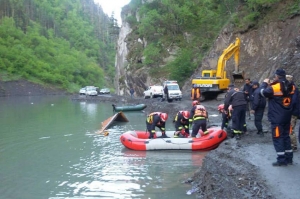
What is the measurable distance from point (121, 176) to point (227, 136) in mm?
4420

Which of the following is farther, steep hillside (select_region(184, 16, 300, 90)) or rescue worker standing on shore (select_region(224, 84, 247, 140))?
steep hillside (select_region(184, 16, 300, 90))

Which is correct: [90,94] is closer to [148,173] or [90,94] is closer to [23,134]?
[23,134]

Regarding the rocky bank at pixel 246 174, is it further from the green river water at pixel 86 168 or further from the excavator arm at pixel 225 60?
the excavator arm at pixel 225 60

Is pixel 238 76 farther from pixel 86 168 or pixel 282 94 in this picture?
pixel 282 94

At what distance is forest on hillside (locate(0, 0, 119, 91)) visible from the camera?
81.7 meters

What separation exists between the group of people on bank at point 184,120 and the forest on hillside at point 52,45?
62553 mm

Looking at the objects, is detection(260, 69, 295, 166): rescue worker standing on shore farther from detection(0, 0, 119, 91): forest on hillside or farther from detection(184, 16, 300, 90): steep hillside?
detection(0, 0, 119, 91): forest on hillside

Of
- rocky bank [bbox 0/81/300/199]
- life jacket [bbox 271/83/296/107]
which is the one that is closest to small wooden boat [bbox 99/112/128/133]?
rocky bank [bbox 0/81/300/199]

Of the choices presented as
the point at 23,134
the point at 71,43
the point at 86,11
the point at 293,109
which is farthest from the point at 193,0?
the point at 86,11

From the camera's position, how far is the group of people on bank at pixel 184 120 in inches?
499

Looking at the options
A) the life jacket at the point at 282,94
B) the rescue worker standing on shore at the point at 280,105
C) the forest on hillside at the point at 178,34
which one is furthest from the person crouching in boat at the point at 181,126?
the forest on hillside at the point at 178,34

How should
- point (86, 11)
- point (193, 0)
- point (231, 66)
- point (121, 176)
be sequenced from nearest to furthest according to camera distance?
point (121, 176), point (231, 66), point (193, 0), point (86, 11)

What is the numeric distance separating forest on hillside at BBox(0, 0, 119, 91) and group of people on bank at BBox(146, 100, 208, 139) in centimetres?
6255

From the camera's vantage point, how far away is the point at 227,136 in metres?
13.0
